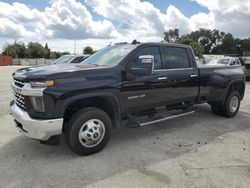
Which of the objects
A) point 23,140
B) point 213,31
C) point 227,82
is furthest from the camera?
point 213,31

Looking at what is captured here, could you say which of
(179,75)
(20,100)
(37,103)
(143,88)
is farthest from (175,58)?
(20,100)

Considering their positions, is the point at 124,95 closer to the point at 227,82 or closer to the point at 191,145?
the point at 191,145

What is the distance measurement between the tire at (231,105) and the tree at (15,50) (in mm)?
83334

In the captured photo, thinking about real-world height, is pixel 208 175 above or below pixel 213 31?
below

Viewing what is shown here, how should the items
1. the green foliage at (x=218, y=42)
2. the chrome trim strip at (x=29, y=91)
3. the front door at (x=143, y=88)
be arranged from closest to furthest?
the chrome trim strip at (x=29, y=91), the front door at (x=143, y=88), the green foliage at (x=218, y=42)

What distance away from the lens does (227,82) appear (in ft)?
23.1

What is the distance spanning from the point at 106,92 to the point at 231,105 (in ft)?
14.0

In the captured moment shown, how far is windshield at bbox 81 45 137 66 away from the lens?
507 cm

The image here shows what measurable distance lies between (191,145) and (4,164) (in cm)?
325

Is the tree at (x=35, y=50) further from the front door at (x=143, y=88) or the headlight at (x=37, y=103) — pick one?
the headlight at (x=37, y=103)

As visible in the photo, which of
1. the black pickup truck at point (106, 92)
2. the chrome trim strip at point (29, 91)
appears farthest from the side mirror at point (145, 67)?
the chrome trim strip at point (29, 91)

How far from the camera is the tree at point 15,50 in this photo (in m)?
82.1

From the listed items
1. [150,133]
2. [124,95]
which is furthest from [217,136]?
[124,95]

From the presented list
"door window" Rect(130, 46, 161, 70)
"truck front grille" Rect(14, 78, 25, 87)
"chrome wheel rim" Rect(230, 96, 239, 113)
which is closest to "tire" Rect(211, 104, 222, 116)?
"chrome wheel rim" Rect(230, 96, 239, 113)
